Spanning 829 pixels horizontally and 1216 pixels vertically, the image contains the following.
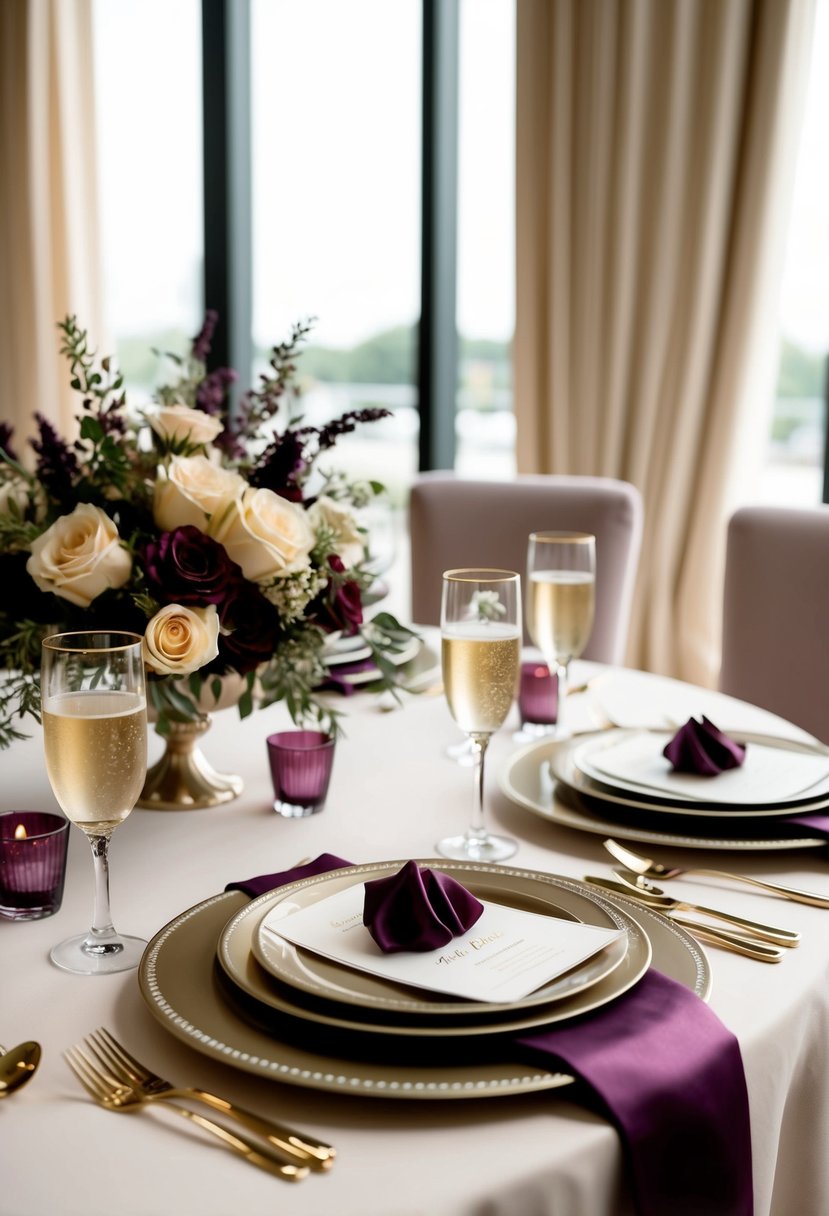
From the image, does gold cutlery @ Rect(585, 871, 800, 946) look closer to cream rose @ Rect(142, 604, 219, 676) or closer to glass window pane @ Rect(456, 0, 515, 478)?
cream rose @ Rect(142, 604, 219, 676)

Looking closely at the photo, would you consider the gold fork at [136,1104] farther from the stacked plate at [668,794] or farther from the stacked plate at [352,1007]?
the stacked plate at [668,794]

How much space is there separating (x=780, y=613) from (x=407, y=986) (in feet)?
4.40

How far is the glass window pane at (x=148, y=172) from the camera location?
181 inches

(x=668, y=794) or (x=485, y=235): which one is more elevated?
(x=485, y=235)

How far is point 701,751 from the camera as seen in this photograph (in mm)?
1166

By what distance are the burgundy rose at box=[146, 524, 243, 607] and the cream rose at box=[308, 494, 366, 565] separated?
16 centimetres

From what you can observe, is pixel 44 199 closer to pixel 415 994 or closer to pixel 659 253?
pixel 659 253

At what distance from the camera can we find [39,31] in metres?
4.36

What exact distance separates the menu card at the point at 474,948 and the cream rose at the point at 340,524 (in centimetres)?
45

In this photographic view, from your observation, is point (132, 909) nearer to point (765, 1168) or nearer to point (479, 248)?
point (765, 1168)

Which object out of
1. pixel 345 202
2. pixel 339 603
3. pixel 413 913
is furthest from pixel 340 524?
pixel 345 202

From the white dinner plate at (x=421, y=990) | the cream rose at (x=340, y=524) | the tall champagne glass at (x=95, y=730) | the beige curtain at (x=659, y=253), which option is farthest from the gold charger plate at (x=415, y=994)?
the beige curtain at (x=659, y=253)

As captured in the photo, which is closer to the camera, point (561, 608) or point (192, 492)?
point (192, 492)

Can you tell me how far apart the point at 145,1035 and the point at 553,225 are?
284cm
